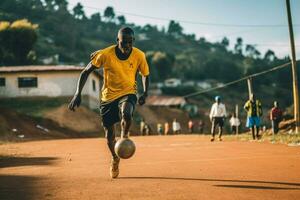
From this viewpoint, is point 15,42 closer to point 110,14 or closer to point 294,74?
point 294,74

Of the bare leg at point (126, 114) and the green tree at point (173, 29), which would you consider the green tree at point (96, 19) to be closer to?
the green tree at point (173, 29)

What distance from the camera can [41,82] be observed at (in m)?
42.4

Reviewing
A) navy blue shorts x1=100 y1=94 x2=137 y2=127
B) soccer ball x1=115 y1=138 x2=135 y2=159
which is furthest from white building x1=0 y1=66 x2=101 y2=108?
soccer ball x1=115 y1=138 x2=135 y2=159

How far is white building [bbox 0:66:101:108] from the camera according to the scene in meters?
41.9

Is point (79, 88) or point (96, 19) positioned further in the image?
point (96, 19)

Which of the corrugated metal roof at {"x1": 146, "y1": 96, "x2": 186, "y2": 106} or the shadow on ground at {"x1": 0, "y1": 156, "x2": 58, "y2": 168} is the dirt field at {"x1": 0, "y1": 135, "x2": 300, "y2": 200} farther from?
the corrugated metal roof at {"x1": 146, "y1": 96, "x2": 186, "y2": 106}

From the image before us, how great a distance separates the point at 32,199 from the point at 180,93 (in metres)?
85.8

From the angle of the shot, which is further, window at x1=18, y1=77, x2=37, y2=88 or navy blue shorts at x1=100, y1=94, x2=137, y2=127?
window at x1=18, y1=77, x2=37, y2=88

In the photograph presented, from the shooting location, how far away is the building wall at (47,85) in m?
42.0

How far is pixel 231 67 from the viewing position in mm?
115250

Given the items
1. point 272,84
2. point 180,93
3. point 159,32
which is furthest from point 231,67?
point 159,32

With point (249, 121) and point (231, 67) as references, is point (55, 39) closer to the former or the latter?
point (231, 67)

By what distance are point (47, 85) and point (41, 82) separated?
2.25 ft

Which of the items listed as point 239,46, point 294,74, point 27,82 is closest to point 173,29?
point 239,46
